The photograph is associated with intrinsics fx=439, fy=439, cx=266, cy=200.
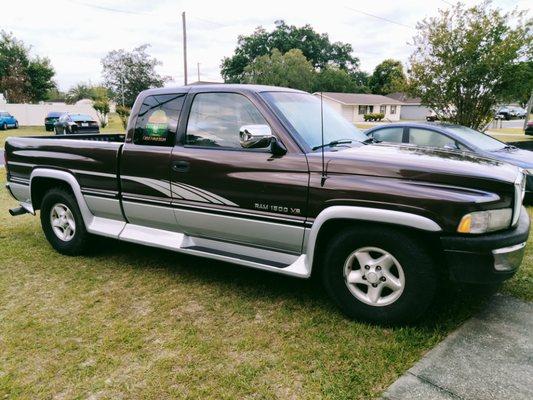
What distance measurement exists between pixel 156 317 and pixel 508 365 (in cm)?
255

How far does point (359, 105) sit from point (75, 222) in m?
57.2

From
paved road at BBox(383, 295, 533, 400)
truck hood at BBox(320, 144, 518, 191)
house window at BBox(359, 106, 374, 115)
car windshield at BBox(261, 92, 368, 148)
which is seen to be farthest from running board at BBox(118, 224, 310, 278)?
house window at BBox(359, 106, 374, 115)

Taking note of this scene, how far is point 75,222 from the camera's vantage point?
4918 mm

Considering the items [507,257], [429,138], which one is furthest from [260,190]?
[429,138]

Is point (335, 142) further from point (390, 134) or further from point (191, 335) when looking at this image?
point (390, 134)

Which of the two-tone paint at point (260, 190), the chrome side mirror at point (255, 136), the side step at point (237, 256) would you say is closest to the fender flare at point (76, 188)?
the two-tone paint at point (260, 190)

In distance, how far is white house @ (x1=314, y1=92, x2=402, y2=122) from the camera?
187 ft

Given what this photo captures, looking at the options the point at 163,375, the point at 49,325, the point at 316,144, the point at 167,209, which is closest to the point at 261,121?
the point at 316,144

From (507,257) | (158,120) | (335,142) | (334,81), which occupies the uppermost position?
(334,81)

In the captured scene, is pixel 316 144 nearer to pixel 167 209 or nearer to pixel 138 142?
pixel 167 209

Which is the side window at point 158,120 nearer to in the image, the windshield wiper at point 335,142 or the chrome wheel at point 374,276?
the windshield wiper at point 335,142

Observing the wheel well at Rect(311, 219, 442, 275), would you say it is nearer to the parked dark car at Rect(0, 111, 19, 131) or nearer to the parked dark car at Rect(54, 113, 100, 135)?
the parked dark car at Rect(54, 113, 100, 135)

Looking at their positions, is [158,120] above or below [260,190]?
above

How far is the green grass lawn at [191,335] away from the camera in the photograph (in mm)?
2680
